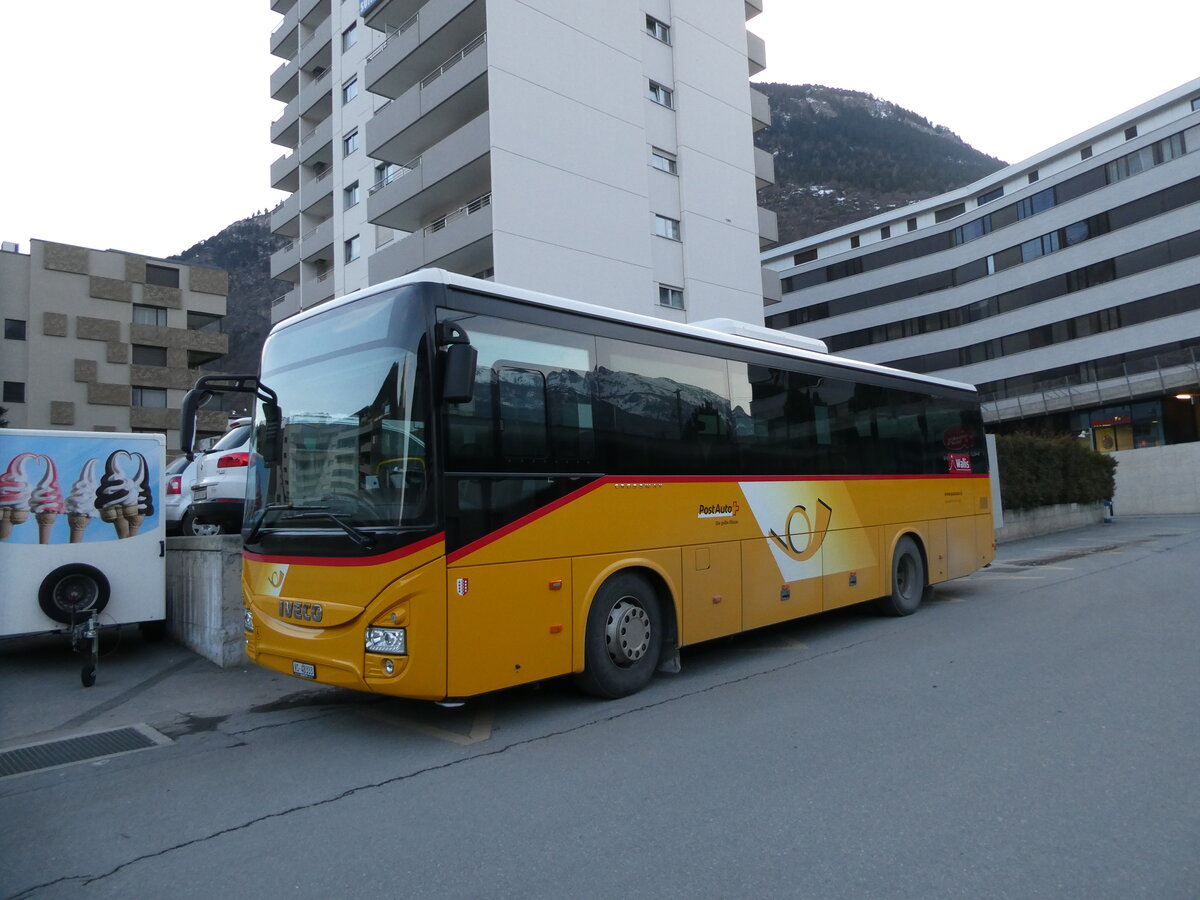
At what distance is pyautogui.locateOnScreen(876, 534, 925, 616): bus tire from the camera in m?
10.7

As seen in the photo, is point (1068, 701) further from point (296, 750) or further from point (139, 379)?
point (139, 379)

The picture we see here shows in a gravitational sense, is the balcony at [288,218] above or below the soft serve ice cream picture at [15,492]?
above

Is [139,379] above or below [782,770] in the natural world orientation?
above

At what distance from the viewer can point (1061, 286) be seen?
5088 cm

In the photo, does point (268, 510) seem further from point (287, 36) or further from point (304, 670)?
point (287, 36)

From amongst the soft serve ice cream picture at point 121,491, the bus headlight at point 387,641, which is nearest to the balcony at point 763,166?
the soft serve ice cream picture at point 121,491

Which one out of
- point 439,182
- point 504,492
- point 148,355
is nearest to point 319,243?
point 439,182

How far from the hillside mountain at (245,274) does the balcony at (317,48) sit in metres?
92.2

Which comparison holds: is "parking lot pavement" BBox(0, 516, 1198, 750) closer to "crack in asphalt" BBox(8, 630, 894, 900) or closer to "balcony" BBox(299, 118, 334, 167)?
"crack in asphalt" BBox(8, 630, 894, 900)

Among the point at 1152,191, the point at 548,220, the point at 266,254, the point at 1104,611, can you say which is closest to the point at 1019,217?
the point at 1152,191

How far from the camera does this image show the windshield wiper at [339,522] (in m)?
5.60

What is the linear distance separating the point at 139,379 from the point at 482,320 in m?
56.3

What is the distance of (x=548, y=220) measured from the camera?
82.3 feet

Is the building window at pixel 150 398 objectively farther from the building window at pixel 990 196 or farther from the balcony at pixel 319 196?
the building window at pixel 990 196
